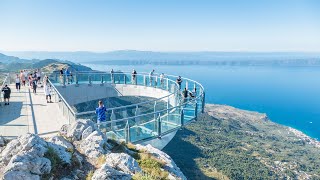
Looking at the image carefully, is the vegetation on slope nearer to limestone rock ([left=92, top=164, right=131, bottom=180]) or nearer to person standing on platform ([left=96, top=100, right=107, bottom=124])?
person standing on platform ([left=96, top=100, right=107, bottom=124])

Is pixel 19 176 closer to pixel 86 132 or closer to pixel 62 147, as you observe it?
pixel 62 147

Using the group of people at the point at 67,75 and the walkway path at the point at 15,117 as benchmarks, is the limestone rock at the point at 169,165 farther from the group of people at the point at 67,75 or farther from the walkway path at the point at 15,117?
the group of people at the point at 67,75

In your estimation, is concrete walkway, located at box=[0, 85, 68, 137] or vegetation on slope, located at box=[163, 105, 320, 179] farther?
vegetation on slope, located at box=[163, 105, 320, 179]

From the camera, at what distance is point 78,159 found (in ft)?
29.2

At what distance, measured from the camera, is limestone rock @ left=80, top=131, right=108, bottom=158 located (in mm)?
9453

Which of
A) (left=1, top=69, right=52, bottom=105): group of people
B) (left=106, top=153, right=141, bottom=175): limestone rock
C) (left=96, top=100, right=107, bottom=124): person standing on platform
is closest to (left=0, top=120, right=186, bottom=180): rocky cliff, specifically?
(left=106, top=153, right=141, bottom=175): limestone rock

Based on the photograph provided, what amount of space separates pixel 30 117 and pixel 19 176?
374 inches

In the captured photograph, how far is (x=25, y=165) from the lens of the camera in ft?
24.0

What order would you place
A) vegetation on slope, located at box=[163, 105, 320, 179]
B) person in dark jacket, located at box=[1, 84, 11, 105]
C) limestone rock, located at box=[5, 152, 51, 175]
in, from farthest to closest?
vegetation on slope, located at box=[163, 105, 320, 179]
person in dark jacket, located at box=[1, 84, 11, 105]
limestone rock, located at box=[5, 152, 51, 175]

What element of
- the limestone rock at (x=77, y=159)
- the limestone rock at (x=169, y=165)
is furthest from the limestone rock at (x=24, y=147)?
the limestone rock at (x=169, y=165)

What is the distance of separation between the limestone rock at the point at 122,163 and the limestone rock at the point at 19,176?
7.15 ft

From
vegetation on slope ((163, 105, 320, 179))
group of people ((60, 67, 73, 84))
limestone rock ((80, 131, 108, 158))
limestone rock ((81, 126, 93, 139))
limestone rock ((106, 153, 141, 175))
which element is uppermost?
group of people ((60, 67, 73, 84))

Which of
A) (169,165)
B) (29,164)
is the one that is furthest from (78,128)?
(169,165)

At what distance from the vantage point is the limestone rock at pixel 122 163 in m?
8.63
